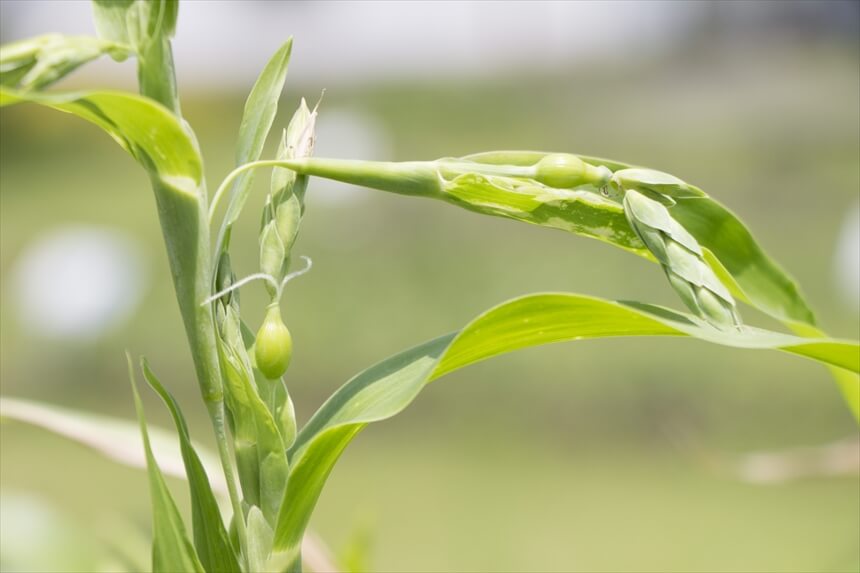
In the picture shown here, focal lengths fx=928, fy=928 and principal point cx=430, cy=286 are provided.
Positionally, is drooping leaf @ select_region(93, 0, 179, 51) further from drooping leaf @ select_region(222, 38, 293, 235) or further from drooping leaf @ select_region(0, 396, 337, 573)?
drooping leaf @ select_region(0, 396, 337, 573)

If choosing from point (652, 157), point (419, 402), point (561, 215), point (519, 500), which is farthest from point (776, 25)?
point (561, 215)

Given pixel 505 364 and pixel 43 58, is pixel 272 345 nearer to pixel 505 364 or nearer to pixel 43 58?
pixel 43 58

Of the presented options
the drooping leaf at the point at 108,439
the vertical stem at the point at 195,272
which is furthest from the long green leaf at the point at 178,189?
the drooping leaf at the point at 108,439

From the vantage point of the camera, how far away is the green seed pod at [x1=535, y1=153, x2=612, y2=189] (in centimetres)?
18

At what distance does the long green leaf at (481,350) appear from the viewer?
0.57ft

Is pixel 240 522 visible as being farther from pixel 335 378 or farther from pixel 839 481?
pixel 335 378

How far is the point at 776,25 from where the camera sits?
485 cm

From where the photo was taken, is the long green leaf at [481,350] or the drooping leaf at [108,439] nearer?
the long green leaf at [481,350]

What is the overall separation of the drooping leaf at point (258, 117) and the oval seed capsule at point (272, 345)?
0.03 metres

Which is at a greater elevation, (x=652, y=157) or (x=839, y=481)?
(x=652, y=157)

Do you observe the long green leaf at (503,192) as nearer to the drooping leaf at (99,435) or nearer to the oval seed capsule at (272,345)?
the oval seed capsule at (272,345)

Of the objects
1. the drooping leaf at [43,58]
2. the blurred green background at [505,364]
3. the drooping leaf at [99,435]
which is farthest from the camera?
the blurred green background at [505,364]

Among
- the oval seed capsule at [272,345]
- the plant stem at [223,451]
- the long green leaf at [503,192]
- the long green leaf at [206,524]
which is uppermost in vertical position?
the long green leaf at [503,192]

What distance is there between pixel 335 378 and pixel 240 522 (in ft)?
7.52
